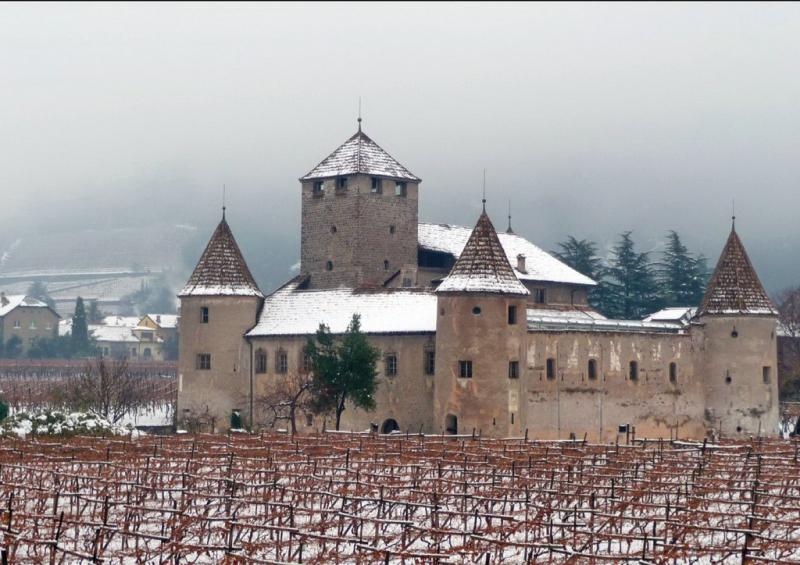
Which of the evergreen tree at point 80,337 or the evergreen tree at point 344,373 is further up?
the evergreen tree at point 80,337

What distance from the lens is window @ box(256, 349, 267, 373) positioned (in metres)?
67.6

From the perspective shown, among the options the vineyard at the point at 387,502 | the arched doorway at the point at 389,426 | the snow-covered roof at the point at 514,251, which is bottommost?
the vineyard at the point at 387,502

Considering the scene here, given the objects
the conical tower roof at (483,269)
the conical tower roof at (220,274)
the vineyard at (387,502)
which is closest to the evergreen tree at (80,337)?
the conical tower roof at (220,274)

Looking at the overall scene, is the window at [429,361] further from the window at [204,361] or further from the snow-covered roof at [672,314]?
the snow-covered roof at [672,314]

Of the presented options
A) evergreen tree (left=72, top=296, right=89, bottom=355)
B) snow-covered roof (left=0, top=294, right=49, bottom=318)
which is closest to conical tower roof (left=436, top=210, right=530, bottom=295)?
evergreen tree (left=72, top=296, right=89, bottom=355)

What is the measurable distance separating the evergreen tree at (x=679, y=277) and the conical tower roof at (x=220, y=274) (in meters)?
45.1

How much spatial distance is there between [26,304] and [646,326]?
11822cm

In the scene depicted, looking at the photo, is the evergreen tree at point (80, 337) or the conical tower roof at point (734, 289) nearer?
the conical tower roof at point (734, 289)

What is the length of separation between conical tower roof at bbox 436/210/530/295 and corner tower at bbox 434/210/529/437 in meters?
0.04

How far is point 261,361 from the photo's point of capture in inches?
2665

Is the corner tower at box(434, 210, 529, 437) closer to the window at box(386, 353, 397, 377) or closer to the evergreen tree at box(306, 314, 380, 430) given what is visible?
the evergreen tree at box(306, 314, 380, 430)

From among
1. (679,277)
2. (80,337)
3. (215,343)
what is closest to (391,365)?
(215,343)

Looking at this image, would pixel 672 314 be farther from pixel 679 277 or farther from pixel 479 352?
pixel 479 352

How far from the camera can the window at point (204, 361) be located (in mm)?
67875
